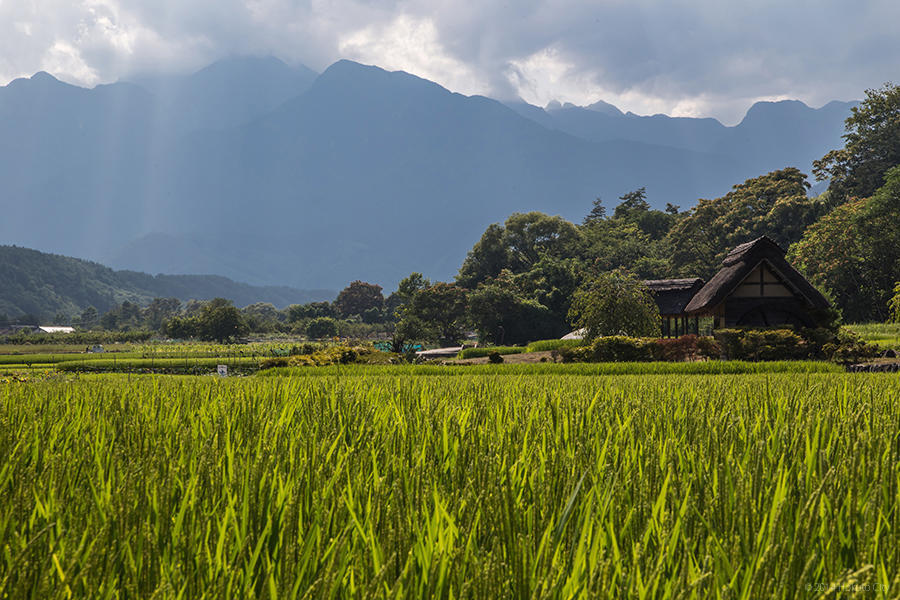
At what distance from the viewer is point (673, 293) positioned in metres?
27.9

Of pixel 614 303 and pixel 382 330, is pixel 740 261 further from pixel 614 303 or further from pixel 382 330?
pixel 382 330

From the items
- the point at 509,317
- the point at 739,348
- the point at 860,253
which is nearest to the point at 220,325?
the point at 509,317

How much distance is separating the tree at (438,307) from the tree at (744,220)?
19909mm

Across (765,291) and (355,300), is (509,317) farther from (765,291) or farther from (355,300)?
(355,300)

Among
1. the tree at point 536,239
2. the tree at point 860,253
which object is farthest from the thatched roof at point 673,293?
the tree at point 536,239

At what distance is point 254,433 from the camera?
249 cm

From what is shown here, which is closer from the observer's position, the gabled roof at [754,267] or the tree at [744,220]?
the gabled roof at [754,267]

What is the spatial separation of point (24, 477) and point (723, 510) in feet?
6.70

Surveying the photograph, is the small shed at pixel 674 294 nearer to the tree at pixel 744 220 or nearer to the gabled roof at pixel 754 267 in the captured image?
the gabled roof at pixel 754 267

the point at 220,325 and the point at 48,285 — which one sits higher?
the point at 48,285

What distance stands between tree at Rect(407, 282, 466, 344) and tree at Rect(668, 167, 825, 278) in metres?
19.9

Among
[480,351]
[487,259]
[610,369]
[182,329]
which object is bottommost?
[480,351]

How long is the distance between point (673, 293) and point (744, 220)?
905 inches

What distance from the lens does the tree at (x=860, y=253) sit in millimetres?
33031
